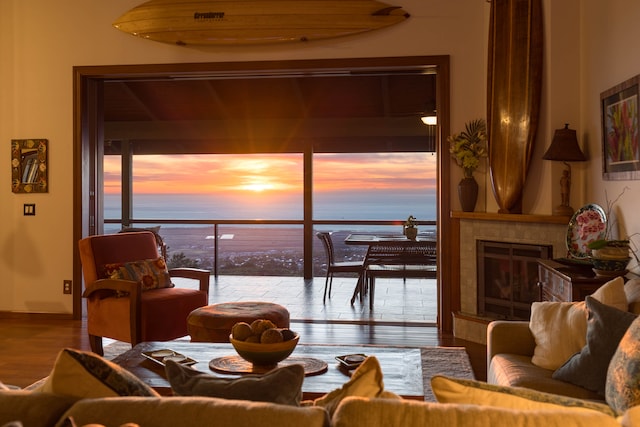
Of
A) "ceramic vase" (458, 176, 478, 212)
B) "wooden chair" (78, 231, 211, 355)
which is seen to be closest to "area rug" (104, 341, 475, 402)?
"wooden chair" (78, 231, 211, 355)

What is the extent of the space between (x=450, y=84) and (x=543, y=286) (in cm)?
203

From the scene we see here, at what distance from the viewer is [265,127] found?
30.4 feet

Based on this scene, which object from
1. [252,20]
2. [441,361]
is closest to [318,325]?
[441,361]

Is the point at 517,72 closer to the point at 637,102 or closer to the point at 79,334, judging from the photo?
the point at 637,102

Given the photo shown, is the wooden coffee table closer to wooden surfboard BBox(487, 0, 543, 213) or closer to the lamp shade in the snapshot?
the lamp shade

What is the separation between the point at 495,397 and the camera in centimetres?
133

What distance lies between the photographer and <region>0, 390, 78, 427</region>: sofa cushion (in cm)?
124

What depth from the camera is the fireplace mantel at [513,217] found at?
4.48 metres

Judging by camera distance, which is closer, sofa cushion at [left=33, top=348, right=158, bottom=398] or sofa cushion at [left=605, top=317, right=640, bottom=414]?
sofa cushion at [left=33, top=348, right=158, bottom=398]

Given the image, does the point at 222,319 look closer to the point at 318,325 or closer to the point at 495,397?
the point at 318,325

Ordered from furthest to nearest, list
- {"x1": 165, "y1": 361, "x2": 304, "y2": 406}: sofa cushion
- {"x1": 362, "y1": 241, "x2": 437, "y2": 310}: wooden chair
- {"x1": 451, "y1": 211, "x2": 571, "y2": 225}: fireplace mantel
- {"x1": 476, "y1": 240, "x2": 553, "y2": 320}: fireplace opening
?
{"x1": 362, "y1": 241, "x2": 437, "y2": 310}: wooden chair
{"x1": 476, "y1": 240, "x2": 553, "y2": 320}: fireplace opening
{"x1": 451, "y1": 211, "x2": 571, "y2": 225}: fireplace mantel
{"x1": 165, "y1": 361, "x2": 304, "y2": 406}: sofa cushion

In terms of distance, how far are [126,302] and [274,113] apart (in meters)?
5.34

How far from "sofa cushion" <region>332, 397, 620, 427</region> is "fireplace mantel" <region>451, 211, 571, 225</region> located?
3.52 meters

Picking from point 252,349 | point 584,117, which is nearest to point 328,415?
point 252,349
